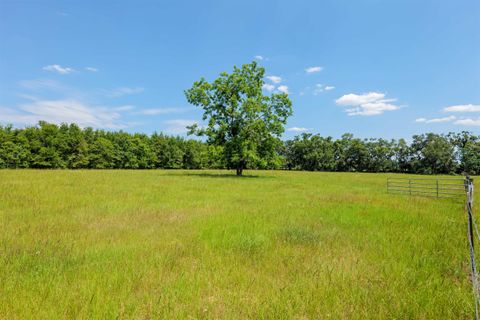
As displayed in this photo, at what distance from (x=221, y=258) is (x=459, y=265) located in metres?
5.37

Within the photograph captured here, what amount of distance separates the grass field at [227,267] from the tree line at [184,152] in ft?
146

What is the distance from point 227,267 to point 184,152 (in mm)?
80389

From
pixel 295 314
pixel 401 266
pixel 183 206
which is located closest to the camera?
pixel 295 314

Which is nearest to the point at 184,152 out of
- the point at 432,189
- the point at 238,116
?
the point at 238,116

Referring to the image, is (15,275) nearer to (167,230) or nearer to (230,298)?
(167,230)

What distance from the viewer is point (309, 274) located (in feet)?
15.5

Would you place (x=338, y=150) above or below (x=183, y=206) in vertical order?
above

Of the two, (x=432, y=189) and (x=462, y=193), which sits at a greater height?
(x=462, y=193)

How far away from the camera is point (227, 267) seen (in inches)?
195

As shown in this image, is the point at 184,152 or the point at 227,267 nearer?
the point at 227,267

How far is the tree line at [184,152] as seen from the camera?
60.4 m

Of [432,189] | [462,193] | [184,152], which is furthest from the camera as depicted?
[184,152]

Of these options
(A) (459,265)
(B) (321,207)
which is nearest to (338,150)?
(B) (321,207)

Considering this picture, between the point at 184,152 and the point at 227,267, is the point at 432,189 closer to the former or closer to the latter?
the point at 227,267
